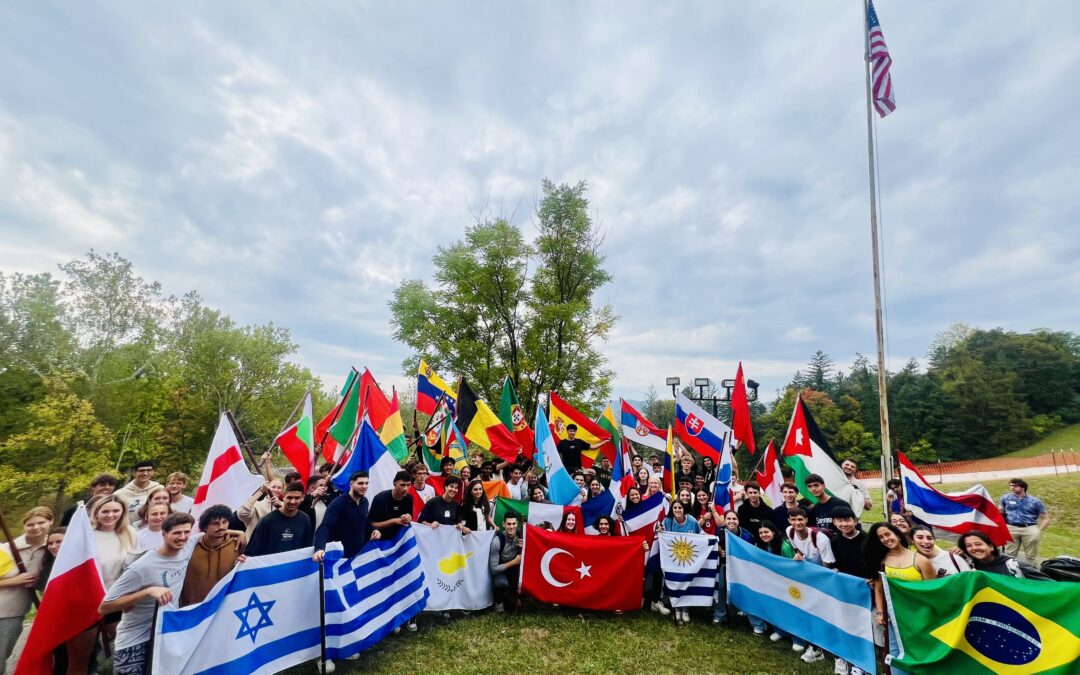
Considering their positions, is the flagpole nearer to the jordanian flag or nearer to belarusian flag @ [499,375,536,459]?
the jordanian flag

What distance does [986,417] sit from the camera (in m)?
50.1

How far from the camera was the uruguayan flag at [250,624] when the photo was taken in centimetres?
395

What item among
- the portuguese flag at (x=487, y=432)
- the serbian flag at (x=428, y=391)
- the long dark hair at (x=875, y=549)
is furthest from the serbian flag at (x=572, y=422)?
the long dark hair at (x=875, y=549)

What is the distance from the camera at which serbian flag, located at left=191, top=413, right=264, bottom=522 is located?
257 inches

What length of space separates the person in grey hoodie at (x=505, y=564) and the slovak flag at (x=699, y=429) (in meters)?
5.37

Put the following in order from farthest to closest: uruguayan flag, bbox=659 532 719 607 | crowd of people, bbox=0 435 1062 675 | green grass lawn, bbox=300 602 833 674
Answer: uruguayan flag, bbox=659 532 719 607, green grass lawn, bbox=300 602 833 674, crowd of people, bbox=0 435 1062 675

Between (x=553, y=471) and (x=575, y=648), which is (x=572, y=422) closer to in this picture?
(x=553, y=471)

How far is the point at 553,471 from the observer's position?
881cm

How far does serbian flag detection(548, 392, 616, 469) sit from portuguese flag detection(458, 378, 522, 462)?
1.67m

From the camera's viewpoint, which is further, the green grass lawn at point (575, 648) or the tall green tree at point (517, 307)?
the tall green tree at point (517, 307)

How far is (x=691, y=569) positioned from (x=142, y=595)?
6373 mm

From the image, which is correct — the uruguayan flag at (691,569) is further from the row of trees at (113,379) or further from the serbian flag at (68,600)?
the row of trees at (113,379)

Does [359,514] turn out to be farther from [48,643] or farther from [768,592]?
[768,592]

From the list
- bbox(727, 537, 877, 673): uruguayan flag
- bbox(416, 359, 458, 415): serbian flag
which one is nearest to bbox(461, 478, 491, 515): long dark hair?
bbox(727, 537, 877, 673): uruguayan flag
